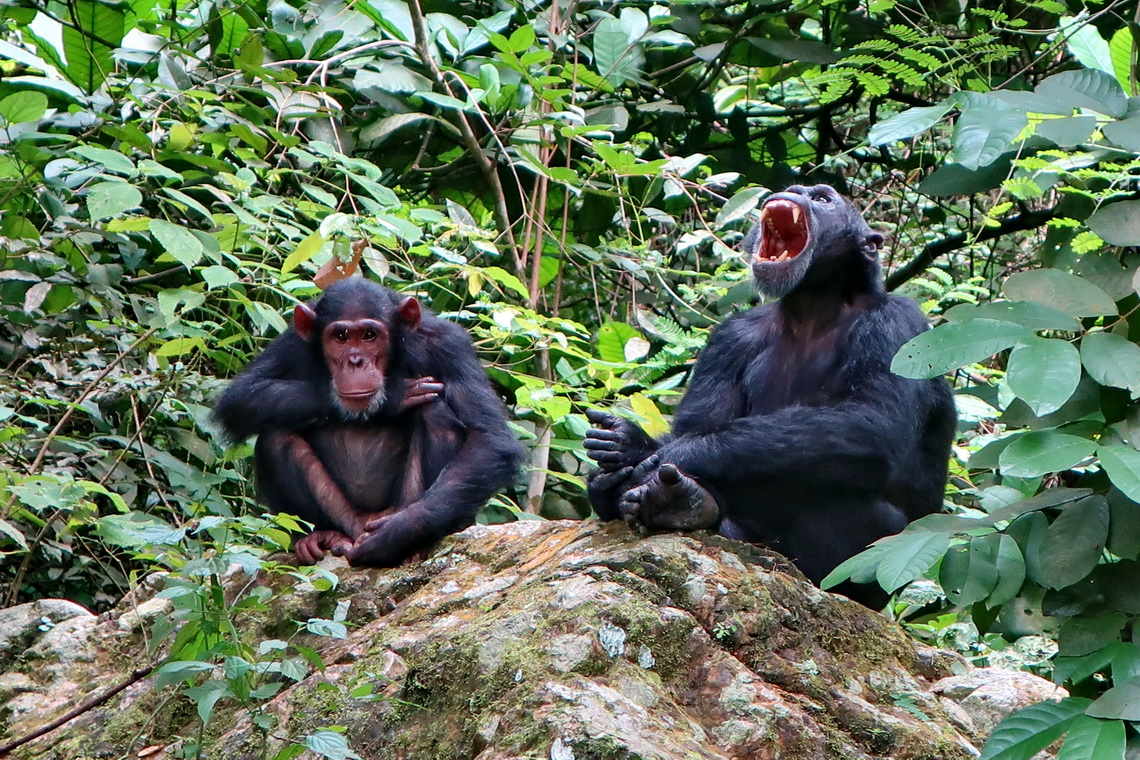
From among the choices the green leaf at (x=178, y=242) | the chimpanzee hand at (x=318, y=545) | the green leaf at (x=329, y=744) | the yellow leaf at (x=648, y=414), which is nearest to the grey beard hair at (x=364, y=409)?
the chimpanzee hand at (x=318, y=545)

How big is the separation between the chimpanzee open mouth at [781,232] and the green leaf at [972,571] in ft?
6.14

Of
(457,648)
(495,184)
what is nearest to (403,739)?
(457,648)

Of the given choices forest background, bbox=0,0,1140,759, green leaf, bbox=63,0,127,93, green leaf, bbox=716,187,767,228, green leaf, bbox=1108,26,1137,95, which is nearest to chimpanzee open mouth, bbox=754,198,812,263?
forest background, bbox=0,0,1140,759

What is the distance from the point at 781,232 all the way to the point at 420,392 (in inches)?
65.0

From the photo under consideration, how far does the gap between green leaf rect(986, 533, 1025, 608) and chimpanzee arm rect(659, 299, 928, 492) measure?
1335 millimetres

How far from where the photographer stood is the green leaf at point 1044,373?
2.59 meters

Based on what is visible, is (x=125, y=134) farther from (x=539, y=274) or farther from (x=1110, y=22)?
(x=1110, y=22)

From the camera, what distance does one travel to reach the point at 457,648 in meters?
3.30

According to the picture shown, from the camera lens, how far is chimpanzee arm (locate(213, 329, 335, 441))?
17.6 feet

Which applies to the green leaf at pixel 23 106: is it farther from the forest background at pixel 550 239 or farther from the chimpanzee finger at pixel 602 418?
the chimpanzee finger at pixel 602 418

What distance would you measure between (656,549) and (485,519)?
2837 millimetres

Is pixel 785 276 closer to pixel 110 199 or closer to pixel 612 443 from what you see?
pixel 612 443

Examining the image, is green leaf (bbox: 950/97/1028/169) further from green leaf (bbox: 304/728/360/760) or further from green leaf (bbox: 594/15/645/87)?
green leaf (bbox: 594/15/645/87)

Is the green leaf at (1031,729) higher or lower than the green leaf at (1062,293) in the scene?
lower
